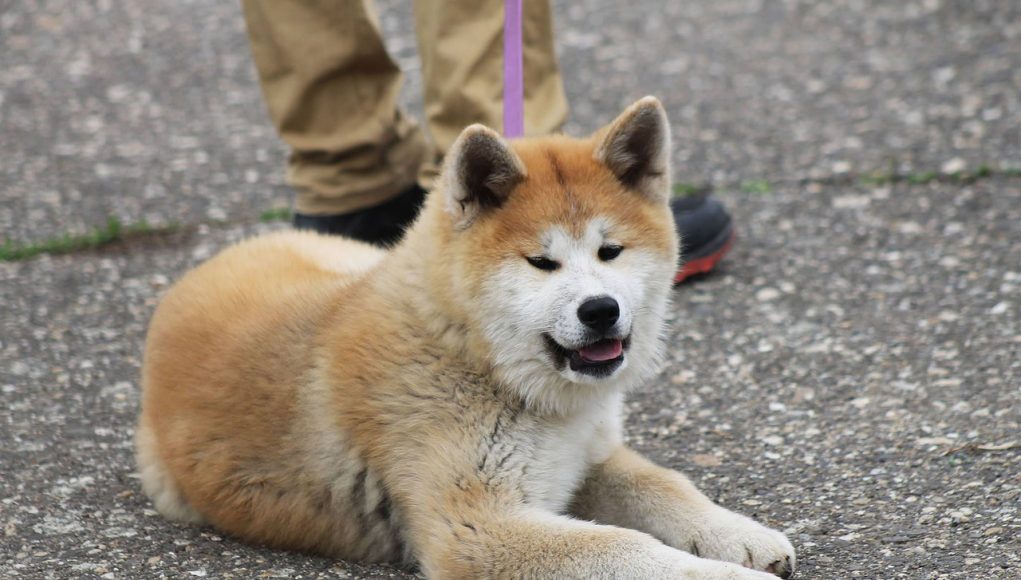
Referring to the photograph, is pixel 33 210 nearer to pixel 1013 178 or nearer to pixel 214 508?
pixel 214 508

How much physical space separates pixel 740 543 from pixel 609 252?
738 millimetres

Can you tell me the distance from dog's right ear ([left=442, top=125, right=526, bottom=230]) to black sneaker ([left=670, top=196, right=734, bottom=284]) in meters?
1.83

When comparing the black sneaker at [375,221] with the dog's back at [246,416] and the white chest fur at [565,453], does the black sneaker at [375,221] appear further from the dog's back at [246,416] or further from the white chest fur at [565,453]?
the white chest fur at [565,453]

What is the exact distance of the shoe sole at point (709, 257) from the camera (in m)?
4.80

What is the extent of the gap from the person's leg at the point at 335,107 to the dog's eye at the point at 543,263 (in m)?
1.79

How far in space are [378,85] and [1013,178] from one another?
2.71 m

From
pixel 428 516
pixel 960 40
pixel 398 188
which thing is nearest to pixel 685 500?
pixel 428 516

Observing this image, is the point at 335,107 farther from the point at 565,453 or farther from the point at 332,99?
the point at 565,453

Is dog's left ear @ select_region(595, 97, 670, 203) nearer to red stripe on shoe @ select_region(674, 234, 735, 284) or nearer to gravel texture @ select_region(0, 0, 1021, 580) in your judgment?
gravel texture @ select_region(0, 0, 1021, 580)

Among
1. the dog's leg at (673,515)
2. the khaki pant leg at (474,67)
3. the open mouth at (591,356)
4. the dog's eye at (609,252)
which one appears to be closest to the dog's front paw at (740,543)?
the dog's leg at (673,515)

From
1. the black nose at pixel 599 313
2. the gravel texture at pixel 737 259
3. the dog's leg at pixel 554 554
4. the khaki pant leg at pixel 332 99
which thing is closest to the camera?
the dog's leg at pixel 554 554

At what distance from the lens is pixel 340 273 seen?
11.8 feet

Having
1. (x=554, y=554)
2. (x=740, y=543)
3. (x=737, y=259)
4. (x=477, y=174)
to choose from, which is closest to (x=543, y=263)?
(x=477, y=174)

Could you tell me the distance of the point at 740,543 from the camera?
2.92 meters
